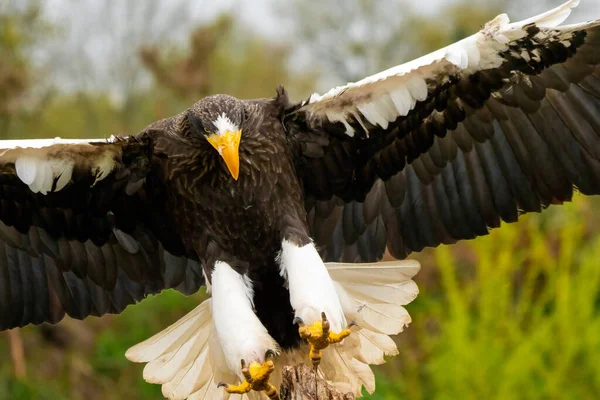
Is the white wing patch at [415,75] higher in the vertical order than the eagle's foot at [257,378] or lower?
higher

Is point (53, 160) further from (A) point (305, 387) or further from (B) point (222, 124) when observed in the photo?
(A) point (305, 387)

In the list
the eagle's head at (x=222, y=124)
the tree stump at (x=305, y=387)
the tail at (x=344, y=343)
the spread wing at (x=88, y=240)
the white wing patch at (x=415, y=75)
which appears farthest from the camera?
the tail at (x=344, y=343)

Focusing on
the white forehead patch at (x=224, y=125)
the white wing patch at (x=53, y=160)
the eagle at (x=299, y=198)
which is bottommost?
the eagle at (x=299, y=198)

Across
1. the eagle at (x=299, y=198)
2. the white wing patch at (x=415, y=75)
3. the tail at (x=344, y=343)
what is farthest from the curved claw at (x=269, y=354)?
the white wing patch at (x=415, y=75)

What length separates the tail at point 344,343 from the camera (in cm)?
371

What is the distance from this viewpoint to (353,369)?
3.74 metres

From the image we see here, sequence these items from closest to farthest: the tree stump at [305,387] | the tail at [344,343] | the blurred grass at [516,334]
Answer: the tree stump at [305,387]
the tail at [344,343]
the blurred grass at [516,334]

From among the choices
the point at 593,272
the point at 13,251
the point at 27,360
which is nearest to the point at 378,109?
the point at 13,251

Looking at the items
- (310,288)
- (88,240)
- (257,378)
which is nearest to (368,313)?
(310,288)

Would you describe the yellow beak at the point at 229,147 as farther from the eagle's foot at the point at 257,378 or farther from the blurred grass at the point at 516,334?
the blurred grass at the point at 516,334

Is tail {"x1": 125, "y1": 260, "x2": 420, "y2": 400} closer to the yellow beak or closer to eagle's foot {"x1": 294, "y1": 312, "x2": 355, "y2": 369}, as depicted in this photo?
eagle's foot {"x1": 294, "y1": 312, "x2": 355, "y2": 369}

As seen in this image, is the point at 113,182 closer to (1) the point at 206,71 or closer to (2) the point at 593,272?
(1) the point at 206,71

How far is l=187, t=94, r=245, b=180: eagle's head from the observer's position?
3.23m

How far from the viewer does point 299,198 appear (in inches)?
142
